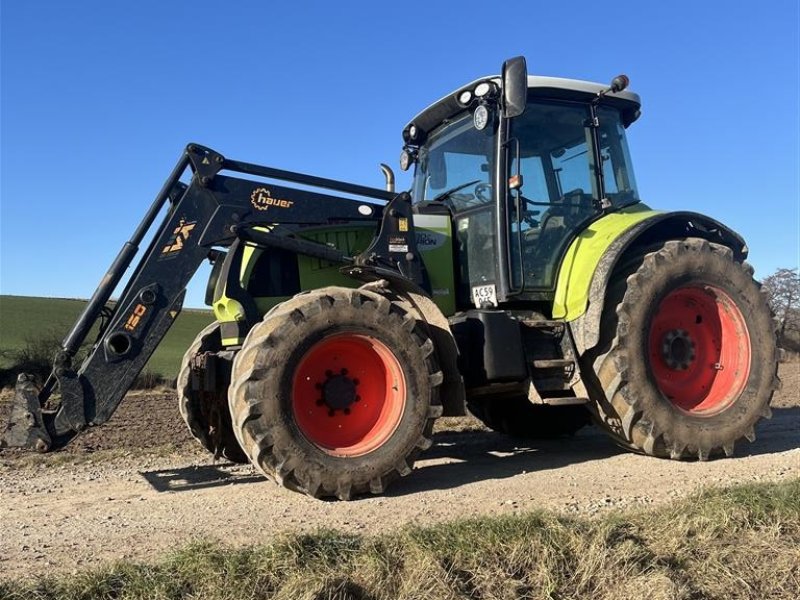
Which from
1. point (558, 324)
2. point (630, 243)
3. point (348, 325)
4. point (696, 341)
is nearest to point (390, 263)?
point (348, 325)

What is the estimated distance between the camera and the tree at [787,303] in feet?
83.6

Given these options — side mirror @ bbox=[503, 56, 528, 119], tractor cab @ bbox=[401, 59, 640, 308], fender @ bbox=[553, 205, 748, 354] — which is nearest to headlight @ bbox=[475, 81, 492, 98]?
tractor cab @ bbox=[401, 59, 640, 308]

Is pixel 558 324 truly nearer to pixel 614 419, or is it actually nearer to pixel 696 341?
pixel 614 419

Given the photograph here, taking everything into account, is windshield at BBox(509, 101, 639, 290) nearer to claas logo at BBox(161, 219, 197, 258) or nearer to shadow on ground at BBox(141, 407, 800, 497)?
shadow on ground at BBox(141, 407, 800, 497)

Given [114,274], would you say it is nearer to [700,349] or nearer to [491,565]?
[491,565]

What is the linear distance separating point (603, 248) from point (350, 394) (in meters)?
2.53

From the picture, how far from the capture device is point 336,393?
5070 mm

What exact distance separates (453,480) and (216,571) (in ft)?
8.67

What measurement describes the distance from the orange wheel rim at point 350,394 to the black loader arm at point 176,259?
698 mm

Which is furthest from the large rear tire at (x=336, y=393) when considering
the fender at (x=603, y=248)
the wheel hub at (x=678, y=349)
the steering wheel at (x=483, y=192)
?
the wheel hub at (x=678, y=349)

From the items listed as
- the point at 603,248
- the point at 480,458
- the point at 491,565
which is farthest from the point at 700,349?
the point at 491,565

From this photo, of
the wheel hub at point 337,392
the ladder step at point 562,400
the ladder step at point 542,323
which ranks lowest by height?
the ladder step at point 562,400

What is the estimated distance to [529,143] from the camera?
641cm

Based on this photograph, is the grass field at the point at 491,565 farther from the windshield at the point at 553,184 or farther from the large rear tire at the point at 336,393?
the windshield at the point at 553,184
